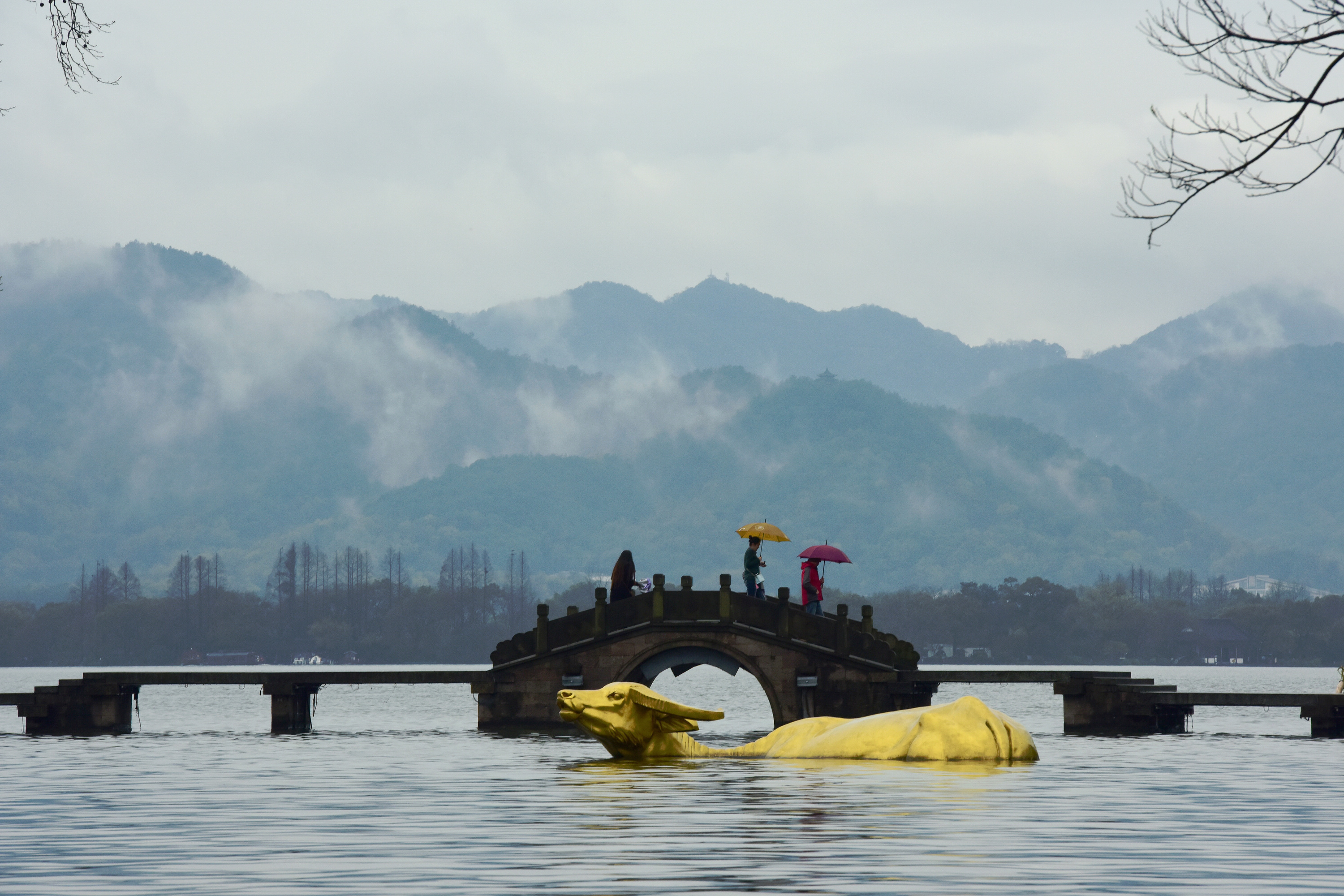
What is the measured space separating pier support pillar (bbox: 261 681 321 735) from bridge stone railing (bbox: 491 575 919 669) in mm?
6745

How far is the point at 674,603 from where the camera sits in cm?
4897

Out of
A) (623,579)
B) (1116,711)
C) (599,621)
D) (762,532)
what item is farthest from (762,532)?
(1116,711)

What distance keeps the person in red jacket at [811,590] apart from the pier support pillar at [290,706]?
14261mm

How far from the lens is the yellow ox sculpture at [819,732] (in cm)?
2933

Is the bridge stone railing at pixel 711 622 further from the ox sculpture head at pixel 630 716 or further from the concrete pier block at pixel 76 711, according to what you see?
the ox sculpture head at pixel 630 716

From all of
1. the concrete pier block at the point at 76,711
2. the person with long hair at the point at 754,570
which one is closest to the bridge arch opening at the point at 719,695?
the person with long hair at the point at 754,570

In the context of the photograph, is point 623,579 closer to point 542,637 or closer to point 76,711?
point 542,637

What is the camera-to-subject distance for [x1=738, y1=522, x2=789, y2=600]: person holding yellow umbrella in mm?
46312

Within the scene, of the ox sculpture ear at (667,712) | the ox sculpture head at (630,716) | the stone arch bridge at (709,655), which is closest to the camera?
the ox sculpture head at (630,716)

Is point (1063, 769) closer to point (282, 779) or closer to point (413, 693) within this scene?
point (282, 779)

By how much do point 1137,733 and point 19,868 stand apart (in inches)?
1349

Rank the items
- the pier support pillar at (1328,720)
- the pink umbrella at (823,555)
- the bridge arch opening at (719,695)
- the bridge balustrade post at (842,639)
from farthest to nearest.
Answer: the bridge arch opening at (719,695) → the bridge balustrade post at (842,639) → the pink umbrella at (823,555) → the pier support pillar at (1328,720)

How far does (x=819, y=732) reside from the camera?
103 ft

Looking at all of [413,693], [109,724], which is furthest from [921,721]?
[413,693]
